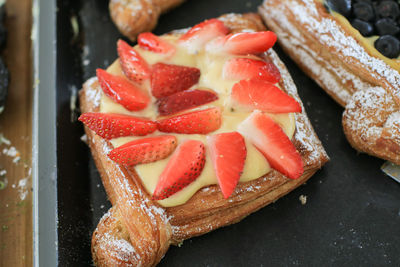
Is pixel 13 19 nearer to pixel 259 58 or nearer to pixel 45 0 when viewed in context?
pixel 45 0

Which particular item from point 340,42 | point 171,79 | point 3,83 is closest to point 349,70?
point 340,42

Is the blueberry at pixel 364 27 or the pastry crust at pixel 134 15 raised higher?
the pastry crust at pixel 134 15

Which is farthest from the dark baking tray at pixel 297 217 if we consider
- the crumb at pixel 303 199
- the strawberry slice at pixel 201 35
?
the strawberry slice at pixel 201 35

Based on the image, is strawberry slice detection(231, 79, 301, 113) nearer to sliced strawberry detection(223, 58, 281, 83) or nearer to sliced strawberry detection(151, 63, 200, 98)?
sliced strawberry detection(223, 58, 281, 83)

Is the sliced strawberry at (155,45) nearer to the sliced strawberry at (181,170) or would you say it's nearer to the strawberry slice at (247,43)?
the strawberry slice at (247,43)

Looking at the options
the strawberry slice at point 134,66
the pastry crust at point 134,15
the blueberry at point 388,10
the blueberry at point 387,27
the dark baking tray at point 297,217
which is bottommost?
the dark baking tray at point 297,217

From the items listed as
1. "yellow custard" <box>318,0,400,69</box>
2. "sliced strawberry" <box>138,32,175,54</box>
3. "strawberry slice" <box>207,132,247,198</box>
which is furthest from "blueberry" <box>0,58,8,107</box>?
"yellow custard" <box>318,0,400,69</box>

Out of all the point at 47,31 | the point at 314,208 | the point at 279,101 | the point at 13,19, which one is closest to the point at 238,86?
the point at 279,101
